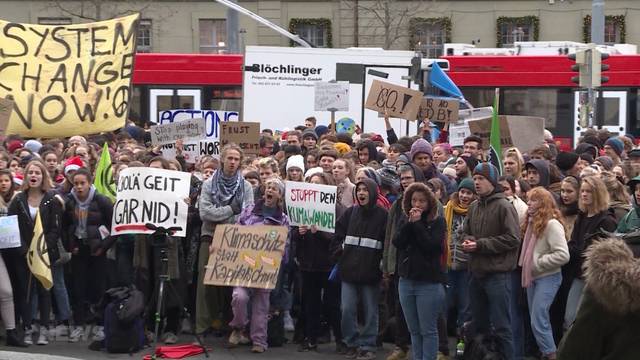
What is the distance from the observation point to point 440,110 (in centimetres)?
1692

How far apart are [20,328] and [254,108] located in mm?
12853

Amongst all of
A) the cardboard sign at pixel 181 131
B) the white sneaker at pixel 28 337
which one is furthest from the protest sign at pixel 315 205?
the cardboard sign at pixel 181 131

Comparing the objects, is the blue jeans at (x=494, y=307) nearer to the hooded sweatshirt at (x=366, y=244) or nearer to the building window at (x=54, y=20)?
the hooded sweatshirt at (x=366, y=244)

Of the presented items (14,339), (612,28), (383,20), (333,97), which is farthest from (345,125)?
(612,28)

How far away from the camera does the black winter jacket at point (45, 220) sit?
10727 mm

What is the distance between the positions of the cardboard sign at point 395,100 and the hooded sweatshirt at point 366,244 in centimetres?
635

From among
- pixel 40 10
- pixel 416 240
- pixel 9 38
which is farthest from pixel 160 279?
pixel 40 10

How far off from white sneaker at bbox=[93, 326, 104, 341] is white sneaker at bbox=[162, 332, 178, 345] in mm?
577

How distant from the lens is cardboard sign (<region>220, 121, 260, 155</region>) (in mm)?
14688

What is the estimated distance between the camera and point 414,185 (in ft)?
31.3

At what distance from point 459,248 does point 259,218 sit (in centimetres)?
183

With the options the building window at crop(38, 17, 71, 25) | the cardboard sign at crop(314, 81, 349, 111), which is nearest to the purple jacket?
the cardboard sign at crop(314, 81, 349, 111)

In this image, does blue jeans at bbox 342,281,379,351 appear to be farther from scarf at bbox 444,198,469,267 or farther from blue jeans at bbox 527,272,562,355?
blue jeans at bbox 527,272,562,355

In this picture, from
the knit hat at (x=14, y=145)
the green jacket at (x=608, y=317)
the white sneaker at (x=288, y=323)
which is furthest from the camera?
the knit hat at (x=14, y=145)
